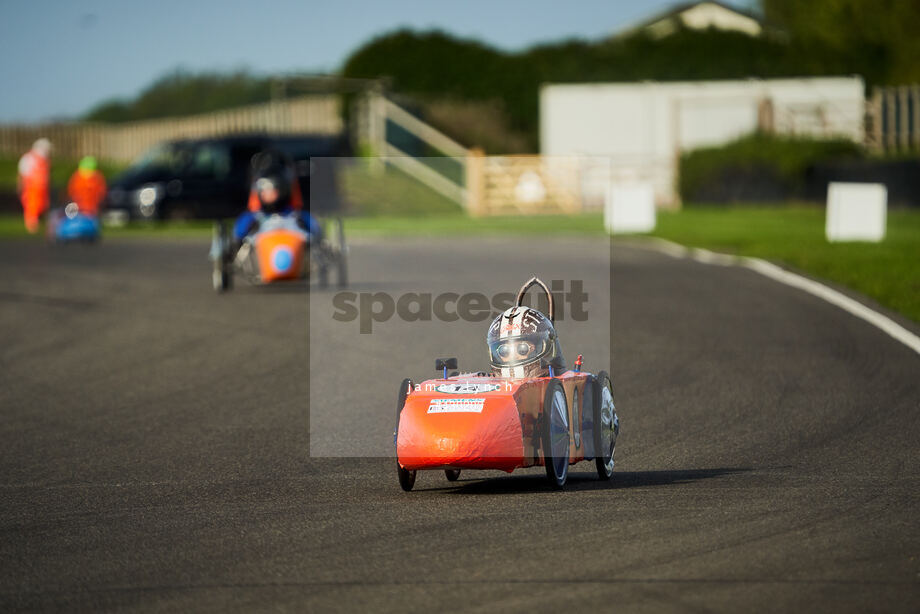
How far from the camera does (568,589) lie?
5703 millimetres

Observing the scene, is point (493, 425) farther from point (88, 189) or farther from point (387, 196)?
point (387, 196)

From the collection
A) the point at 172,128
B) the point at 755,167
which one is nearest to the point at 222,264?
the point at 755,167

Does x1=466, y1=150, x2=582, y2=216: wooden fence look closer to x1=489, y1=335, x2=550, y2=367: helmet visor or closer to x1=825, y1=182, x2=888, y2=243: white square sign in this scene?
x1=825, y1=182, x2=888, y2=243: white square sign

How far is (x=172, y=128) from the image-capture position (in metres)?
59.9

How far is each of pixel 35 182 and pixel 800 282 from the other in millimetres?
22665

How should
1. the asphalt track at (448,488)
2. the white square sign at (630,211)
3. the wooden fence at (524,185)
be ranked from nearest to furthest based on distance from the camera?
the asphalt track at (448,488), the white square sign at (630,211), the wooden fence at (524,185)

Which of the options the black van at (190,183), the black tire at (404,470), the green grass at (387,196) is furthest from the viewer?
the green grass at (387,196)

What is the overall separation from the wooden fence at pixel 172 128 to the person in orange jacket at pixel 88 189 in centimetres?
1742

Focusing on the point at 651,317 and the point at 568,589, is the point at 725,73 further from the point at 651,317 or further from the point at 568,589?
the point at 568,589

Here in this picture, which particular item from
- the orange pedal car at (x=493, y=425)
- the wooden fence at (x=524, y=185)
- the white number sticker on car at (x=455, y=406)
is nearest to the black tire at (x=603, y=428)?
the orange pedal car at (x=493, y=425)

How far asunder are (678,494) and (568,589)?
198 centimetres

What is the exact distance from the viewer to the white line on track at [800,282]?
570 inches

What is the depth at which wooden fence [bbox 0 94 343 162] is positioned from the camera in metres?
54.8

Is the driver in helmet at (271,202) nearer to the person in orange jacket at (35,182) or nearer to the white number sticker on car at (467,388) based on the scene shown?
the white number sticker on car at (467,388)
